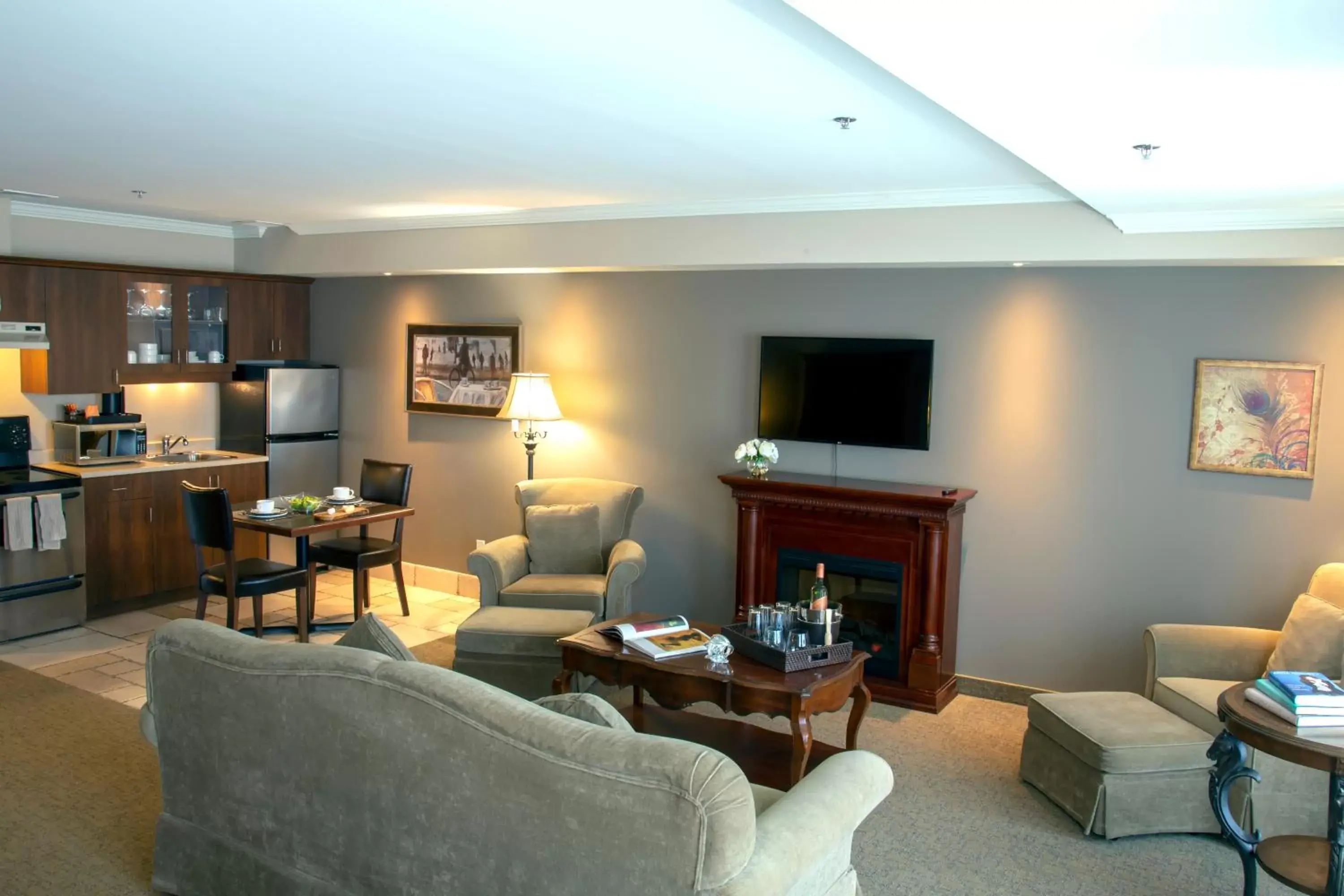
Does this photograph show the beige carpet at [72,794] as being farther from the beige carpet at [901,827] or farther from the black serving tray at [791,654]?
the black serving tray at [791,654]

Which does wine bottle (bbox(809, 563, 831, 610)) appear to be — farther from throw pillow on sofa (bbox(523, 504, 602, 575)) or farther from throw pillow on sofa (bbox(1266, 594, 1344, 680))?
throw pillow on sofa (bbox(523, 504, 602, 575))

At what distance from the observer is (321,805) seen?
9.82ft

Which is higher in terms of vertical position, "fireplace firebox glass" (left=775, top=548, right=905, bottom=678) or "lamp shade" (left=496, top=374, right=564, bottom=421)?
"lamp shade" (left=496, top=374, right=564, bottom=421)

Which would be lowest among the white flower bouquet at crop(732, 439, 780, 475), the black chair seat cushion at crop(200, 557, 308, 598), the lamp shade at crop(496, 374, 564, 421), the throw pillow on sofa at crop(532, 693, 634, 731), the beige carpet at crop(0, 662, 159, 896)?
the beige carpet at crop(0, 662, 159, 896)

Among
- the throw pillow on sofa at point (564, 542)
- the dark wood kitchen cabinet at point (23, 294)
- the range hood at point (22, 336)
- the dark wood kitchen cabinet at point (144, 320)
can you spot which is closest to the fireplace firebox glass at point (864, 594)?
the throw pillow on sofa at point (564, 542)

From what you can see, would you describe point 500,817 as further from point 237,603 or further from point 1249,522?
point 237,603

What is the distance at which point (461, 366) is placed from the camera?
720 cm

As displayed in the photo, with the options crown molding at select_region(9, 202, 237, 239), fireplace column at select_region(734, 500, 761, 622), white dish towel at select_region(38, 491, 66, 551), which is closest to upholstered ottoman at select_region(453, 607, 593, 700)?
fireplace column at select_region(734, 500, 761, 622)

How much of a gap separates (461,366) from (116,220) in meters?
2.37

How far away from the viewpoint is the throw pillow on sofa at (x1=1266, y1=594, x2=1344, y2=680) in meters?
3.99

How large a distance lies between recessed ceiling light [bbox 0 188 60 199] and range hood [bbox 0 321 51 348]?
728 mm

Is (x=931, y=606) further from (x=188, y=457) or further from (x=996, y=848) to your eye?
(x=188, y=457)

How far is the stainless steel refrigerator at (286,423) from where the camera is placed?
745 cm

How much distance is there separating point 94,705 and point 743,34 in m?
4.47
